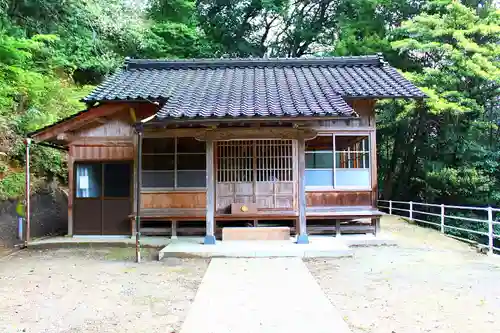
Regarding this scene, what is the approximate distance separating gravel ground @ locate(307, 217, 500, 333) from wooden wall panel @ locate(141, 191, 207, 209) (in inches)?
139

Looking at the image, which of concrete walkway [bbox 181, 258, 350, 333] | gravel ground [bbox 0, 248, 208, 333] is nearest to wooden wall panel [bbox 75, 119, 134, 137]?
gravel ground [bbox 0, 248, 208, 333]

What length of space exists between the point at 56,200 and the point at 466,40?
50.8ft

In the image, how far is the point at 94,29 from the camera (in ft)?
50.2

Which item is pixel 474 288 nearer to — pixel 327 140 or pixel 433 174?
pixel 327 140

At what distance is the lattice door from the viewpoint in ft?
33.0

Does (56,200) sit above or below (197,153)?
below

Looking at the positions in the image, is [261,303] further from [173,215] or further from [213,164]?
[173,215]

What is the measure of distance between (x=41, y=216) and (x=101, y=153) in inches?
133

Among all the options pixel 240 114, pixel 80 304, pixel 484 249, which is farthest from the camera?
pixel 484 249

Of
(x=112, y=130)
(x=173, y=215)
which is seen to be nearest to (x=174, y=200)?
(x=173, y=215)

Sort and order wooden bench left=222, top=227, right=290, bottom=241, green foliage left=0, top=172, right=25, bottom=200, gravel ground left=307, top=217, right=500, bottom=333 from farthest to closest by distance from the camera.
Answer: green foliage left=0, top=172, right=25, bottom=200 → wooden bench left=222, top=227, right=290, bottom=241 → gravel ground left=307, top=217, right=500, bottom=333

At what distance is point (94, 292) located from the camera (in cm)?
581

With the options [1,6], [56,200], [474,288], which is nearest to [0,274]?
[56,200]

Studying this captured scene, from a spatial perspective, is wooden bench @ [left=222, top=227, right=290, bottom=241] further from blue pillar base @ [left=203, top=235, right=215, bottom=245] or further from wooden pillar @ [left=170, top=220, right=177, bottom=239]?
wooden pillar @ [left=170, top=220, right=177, bottom=239]
